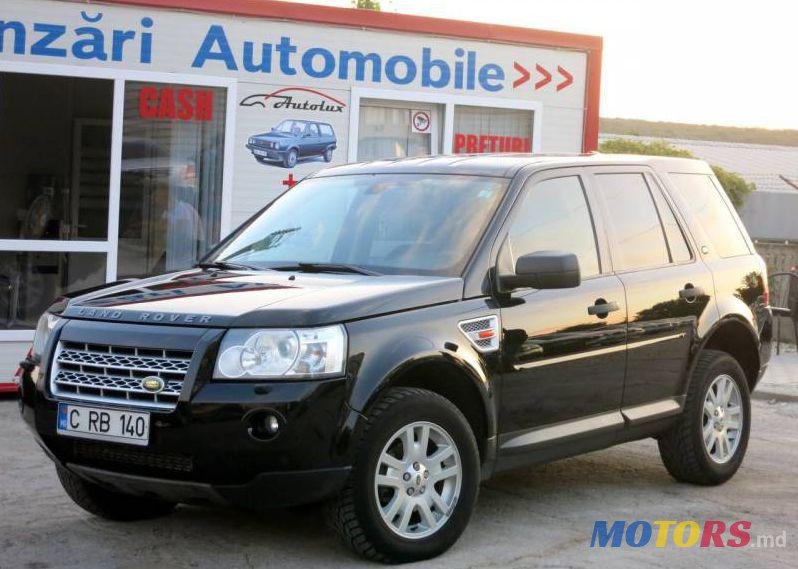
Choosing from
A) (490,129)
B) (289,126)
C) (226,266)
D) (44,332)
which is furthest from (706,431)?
(490,129)

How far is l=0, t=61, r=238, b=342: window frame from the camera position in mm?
10477

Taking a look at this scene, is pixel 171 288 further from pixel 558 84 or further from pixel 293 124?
pixel 558 84

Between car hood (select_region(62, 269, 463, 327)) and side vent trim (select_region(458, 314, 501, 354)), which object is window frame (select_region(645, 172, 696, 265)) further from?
car hood (select_region(62, 269, 463, 327))

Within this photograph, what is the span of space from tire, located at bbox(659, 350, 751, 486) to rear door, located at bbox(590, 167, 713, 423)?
0.15m

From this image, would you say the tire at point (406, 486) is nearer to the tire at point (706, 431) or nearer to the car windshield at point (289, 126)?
the tire at point (706, 431)

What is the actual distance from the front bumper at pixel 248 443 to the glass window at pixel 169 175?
590 cm

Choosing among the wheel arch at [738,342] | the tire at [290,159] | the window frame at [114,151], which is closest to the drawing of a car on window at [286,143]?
the tire at [290,159]

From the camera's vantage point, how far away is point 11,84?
414 inches

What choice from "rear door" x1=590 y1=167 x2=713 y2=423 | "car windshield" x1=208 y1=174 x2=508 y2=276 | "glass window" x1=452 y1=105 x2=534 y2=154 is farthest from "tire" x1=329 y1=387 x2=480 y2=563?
"glass window" x1=452 y1=105 x2=534 y2=154

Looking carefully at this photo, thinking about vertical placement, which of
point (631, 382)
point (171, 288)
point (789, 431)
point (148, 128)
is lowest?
point (789, 431)

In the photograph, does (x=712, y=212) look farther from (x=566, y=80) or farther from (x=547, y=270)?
(x=566, y=80)

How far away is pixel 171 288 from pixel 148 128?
18.4 ft

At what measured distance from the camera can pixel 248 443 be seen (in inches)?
196

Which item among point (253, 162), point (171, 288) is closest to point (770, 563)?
point (171, 288)
